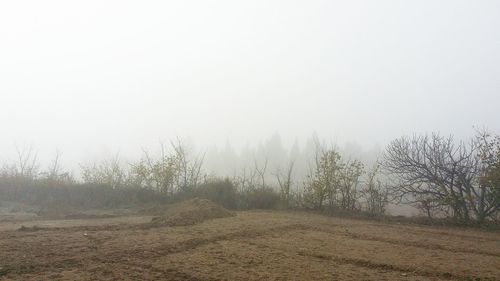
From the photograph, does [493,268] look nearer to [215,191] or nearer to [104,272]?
[104,272]

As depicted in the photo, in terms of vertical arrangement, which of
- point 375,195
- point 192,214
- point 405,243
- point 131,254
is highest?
point 375,195

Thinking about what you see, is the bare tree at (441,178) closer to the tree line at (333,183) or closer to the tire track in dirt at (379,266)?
the tree line at (333,183)

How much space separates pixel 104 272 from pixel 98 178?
47.8 ft

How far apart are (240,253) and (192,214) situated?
496cm

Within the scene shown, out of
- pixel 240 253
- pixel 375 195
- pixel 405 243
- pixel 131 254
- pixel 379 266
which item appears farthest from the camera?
pixel 375 195

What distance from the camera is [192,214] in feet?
42.0

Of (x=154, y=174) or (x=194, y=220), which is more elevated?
(x=154, y=174)

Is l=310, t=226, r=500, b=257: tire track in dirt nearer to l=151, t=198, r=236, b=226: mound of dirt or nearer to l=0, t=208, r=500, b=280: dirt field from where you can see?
l=0, t=208, r=500, b=280: dirt field

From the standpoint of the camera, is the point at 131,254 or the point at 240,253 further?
the point at 240,253

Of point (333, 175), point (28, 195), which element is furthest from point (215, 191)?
point (28, 195)

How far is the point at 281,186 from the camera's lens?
1912cm

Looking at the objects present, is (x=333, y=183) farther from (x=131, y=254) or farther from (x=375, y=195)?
(x=131, y=254)

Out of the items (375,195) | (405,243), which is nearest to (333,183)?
(375,195)

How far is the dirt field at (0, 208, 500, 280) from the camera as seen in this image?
661cm
